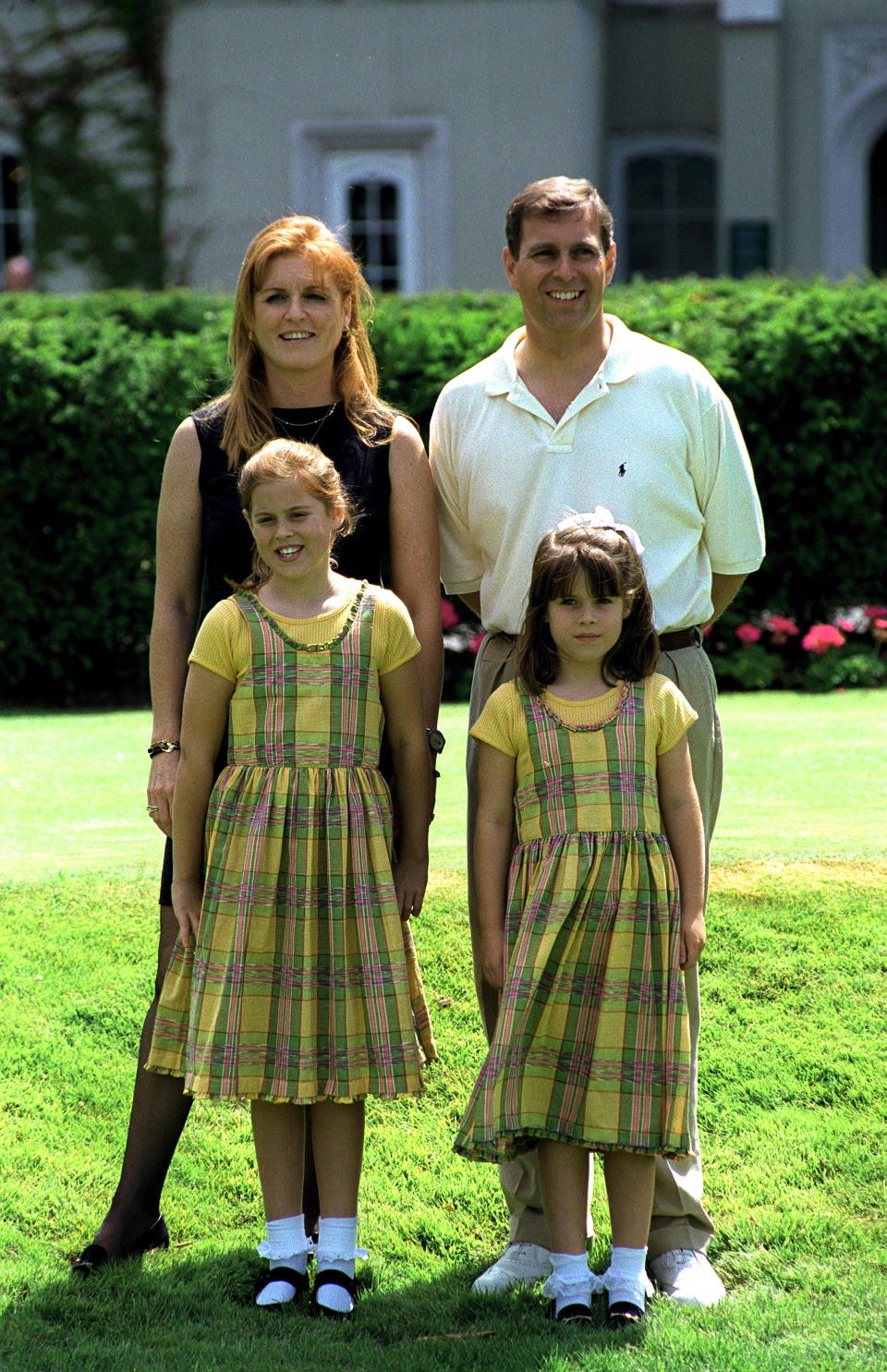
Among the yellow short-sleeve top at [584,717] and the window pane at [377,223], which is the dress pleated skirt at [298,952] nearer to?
the yellow short-sleeve top at [584,717]

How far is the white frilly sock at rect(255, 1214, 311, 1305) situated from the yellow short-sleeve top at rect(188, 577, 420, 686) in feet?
3.48

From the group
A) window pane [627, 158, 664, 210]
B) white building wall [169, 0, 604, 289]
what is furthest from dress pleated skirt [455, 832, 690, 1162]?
window pane [627, 158, 664, 210]

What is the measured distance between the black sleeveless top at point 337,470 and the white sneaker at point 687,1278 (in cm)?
152

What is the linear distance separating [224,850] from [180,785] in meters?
0.16

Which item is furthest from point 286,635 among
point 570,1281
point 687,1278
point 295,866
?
point 687,1278

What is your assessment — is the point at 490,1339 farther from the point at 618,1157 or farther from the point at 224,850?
the point at 224,850

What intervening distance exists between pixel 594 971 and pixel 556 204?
1474 mm

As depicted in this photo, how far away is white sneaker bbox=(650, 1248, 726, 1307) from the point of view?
3307 millimetres

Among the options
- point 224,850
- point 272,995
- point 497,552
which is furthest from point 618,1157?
point 497,552

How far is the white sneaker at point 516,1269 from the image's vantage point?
134 inches

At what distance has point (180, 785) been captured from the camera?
3.23m

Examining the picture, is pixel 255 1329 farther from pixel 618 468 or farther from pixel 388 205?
pixel 388 205

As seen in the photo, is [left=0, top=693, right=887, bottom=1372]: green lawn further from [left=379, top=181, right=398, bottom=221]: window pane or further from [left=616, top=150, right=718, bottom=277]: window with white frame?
[left=616, top=150, right=718, bottom=277]: window with white frame

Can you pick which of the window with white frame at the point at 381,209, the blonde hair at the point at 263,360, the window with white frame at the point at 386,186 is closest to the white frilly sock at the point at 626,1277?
the blonde hair at the point at 263,360
